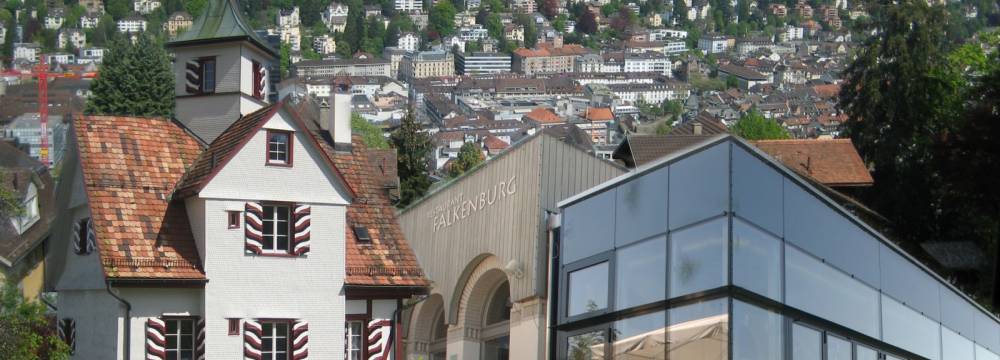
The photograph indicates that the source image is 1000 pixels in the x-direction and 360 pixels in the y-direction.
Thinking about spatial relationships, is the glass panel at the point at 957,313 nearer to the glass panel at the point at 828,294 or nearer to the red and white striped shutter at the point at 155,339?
the glass panel at the point at 828,294

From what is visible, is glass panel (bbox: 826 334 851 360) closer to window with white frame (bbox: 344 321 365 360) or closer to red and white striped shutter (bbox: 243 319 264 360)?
window with white frame (bbox: 344 321 365 360)

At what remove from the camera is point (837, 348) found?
30.9 m

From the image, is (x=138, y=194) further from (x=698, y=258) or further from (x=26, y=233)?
(x=26, y=233)

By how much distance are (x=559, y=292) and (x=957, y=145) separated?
70.4 ft

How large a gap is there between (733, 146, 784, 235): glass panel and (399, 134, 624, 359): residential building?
407 cm

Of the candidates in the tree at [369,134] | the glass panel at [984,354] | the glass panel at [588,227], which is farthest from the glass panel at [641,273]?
the tree at [369,134]

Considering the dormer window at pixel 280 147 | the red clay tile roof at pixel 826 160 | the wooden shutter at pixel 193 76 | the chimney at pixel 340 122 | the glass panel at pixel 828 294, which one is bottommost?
the glass panel at pixel 828 294

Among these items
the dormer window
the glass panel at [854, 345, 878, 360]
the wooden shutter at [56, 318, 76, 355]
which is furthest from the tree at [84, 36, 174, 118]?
the glass panel at [854, 345, 878, 360]

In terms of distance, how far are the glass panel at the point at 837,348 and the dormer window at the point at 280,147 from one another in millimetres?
9407

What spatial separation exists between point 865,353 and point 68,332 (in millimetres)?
13031

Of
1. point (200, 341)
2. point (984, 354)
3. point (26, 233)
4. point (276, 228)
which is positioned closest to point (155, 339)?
point (200, 341)

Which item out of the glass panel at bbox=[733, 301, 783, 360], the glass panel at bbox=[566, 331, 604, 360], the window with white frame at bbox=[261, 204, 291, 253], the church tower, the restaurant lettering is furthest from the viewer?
the restaurant lettering

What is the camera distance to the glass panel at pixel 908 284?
33.3 metres

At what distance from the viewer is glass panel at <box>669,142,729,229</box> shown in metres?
29.1
